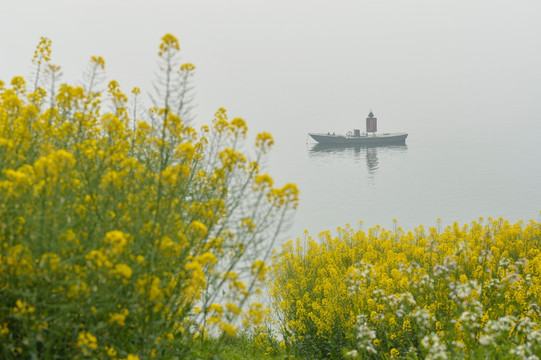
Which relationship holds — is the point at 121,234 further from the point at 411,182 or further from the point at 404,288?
the point at 411,182

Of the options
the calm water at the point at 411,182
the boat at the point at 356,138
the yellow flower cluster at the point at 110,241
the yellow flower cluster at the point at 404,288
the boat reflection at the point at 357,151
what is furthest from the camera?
the boat at the point at 356,138

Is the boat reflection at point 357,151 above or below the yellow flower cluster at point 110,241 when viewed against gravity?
below

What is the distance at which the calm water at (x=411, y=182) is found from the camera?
22203mm

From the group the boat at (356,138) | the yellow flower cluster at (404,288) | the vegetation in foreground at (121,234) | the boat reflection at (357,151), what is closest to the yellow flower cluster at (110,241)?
the vegetation in foreground at (121,234)

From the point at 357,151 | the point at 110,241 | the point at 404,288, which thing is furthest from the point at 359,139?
the point at 110,241

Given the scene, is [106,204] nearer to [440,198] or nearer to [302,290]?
[302,290]

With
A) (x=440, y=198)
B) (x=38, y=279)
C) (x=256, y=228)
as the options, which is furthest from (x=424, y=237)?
(x=440, y=198)

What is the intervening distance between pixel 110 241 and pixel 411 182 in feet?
106

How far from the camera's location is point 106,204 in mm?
3820

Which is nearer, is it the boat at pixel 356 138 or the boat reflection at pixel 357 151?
the boat reflection at pixel 357 151

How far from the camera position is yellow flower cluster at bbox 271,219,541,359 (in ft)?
20.6

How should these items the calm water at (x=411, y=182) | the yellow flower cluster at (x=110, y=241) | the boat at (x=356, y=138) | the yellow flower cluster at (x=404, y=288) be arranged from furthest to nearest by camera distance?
the boat at (x=356, y=138) < the calm water at (x=411, y=182) < the yellow flower cluster at (x=404, y=288) < the yellow flower cluster at (x=110, y=241)

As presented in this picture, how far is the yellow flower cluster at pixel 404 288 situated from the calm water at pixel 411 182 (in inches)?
66.8

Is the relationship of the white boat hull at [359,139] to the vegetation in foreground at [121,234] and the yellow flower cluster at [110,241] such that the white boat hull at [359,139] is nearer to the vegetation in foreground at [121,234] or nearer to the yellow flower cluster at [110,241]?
→ the vegetation in foreground at [121,234]
